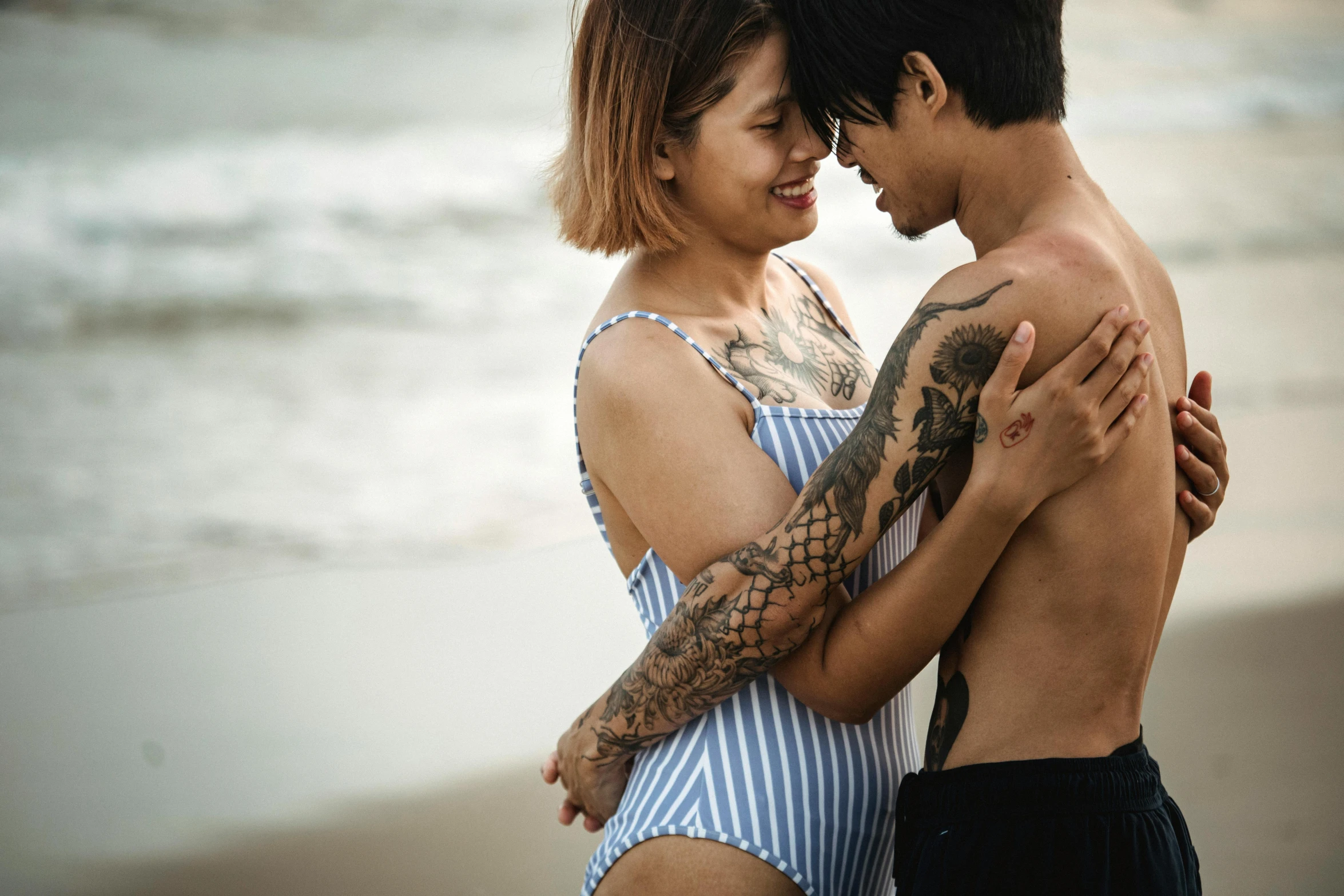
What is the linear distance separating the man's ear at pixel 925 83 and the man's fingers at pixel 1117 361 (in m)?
0.54

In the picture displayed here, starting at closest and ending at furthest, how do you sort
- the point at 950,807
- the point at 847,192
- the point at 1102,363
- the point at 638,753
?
the point at 1102,363 → the point at 950,807 → the point at 638,753 → the point at 847,192

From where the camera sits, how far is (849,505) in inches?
75.3

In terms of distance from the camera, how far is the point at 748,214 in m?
2.45

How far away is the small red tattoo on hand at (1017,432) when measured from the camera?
177 cm

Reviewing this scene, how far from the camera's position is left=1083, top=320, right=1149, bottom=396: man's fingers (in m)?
1.75

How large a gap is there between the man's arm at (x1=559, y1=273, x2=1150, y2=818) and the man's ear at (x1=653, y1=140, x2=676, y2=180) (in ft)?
2.54

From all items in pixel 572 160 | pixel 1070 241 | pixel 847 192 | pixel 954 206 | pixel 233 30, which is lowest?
pixel 1070 241

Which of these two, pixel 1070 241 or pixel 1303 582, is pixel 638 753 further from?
pixel 1303 582

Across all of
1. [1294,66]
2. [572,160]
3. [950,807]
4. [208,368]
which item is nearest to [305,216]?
[208,368]

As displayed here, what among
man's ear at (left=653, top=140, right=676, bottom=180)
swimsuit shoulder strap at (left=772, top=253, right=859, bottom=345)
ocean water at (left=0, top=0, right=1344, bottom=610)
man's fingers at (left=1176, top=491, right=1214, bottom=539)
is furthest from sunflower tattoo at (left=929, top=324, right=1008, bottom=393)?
ocean water at (left=0, top=0, right=1344, bottom=610)

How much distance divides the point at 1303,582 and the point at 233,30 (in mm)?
9309

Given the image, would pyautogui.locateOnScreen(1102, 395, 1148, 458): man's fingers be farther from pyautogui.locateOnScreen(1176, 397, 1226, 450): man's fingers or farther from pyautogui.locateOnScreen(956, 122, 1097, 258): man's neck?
pyautogui.locateOnScreen(956, 122, 1097, 258): man's neck

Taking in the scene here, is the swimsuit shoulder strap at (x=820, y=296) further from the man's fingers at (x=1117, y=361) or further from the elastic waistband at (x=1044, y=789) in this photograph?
the elastic waistband at (x=1044, y=789)

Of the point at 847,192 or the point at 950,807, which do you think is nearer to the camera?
the point at 950,807
